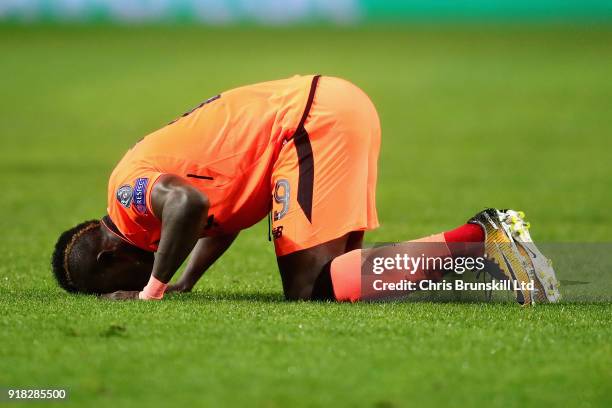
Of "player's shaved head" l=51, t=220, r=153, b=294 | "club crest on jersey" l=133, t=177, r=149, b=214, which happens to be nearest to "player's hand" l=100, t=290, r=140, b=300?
"player's shaved head" l=51, t=220, r=153, b=294

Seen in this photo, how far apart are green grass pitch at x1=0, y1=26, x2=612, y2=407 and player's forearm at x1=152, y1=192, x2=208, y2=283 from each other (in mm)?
261

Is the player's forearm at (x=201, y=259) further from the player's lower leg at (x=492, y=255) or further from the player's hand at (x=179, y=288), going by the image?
the player's lower leg at (x=492, y=255)

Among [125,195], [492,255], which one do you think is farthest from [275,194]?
[492,255]

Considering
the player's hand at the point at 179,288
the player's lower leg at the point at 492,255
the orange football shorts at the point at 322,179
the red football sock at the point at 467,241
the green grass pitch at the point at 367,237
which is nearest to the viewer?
the green grass pitch at the point at 367,237

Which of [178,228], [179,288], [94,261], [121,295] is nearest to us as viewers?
[178,228]

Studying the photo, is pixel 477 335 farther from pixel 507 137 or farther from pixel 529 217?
pixel 507 137

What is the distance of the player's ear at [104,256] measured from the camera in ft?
22.6

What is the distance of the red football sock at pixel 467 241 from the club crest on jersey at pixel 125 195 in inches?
65.9

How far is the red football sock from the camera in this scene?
21.9 ft

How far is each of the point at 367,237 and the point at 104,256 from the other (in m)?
3.66

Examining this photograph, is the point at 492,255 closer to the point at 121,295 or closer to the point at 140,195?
the point at 140,195

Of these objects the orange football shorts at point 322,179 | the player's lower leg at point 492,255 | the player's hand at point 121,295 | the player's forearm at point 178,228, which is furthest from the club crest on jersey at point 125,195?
the player's lower leg at point 492,255

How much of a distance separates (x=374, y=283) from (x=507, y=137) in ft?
41.3

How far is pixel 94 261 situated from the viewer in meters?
6.93
